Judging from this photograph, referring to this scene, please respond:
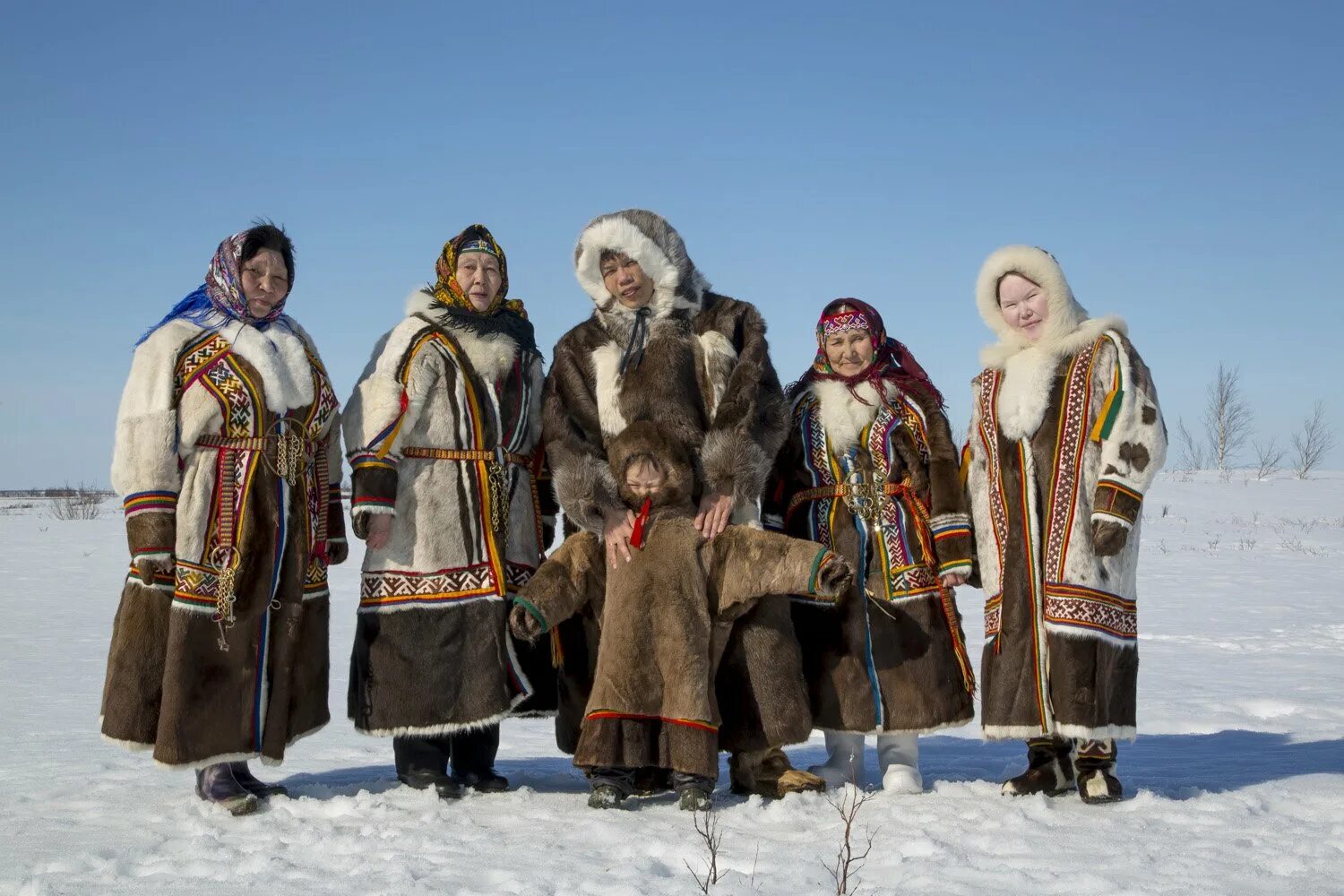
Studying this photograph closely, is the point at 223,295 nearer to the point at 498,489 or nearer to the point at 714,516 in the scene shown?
the point at 498,489

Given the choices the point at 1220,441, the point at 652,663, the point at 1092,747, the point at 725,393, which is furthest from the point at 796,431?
the point at 1220,441

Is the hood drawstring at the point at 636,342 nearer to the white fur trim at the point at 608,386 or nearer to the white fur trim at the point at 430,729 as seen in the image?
the white fur trim at the point at 608,386

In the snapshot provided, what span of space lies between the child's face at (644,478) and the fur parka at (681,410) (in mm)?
77

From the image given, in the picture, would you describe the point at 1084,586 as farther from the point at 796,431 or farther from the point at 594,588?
the point at 594,588

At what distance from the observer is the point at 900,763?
4145 mm

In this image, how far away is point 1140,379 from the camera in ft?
13.0

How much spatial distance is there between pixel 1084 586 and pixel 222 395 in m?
3.03

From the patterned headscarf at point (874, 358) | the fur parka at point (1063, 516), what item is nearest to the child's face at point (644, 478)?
the patterned headscarf at point (874, 358)

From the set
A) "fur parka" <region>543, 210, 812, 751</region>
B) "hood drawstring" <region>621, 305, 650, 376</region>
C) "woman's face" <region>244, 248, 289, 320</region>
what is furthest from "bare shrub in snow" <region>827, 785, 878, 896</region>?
"woman's face" <region>244, 248, 289, 320</region>

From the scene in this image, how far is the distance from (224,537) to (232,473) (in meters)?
0.22

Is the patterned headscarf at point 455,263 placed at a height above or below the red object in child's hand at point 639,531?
above

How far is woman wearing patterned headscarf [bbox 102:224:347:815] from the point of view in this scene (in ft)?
12.3

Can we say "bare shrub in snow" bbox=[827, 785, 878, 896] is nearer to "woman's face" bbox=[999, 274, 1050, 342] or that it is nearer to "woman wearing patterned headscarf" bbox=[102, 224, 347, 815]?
"woman's face" bbox=[999, 274, 1050, 342]

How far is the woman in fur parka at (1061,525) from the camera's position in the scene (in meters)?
3.87
